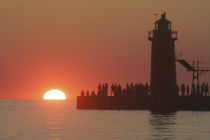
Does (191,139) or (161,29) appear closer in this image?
(191,139)

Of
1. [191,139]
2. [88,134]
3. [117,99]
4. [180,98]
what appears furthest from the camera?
[117,99]

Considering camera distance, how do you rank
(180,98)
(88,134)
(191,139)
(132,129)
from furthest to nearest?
(180,98)
(132,129)
(88,134)
(191,139)

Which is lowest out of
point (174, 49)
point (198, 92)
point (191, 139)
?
point (191, 139)

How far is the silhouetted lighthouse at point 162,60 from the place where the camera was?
253 feet

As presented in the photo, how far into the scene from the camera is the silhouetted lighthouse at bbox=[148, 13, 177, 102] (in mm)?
77125

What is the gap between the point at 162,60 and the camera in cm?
7738

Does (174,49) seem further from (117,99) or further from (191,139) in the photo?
(191,139)

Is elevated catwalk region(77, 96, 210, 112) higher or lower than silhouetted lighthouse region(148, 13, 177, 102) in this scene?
lower

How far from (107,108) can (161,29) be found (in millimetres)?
15135

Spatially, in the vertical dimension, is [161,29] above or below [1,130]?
above

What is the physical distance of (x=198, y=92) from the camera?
7731 cm

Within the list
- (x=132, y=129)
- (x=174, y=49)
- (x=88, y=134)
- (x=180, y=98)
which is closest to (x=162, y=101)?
(x=180, y=98)

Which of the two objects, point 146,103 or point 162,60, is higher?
point 162,60

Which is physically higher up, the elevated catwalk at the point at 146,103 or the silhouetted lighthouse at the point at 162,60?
the silhouetted lighthouse at the point at 162,60
